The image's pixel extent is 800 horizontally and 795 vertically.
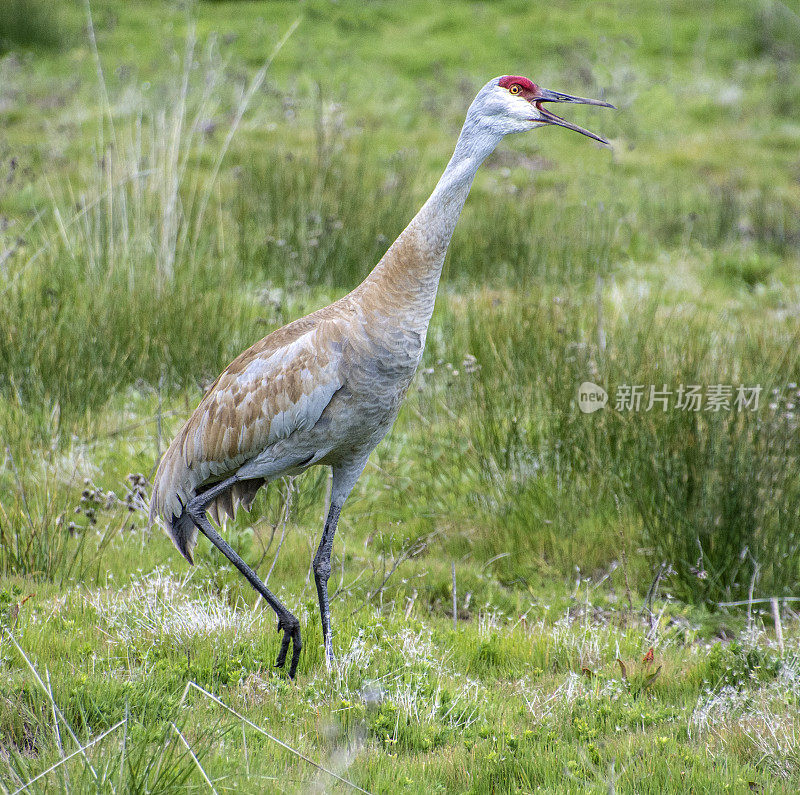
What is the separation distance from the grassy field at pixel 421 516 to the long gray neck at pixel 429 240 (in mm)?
1089

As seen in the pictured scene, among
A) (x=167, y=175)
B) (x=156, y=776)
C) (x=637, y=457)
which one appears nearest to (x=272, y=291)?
(x=167, y=175)

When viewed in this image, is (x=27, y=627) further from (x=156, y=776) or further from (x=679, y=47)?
(x=679, y=47)

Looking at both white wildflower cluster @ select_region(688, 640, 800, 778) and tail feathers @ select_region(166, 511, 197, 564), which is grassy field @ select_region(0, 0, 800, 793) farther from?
tail feathers @ select_region(166, 511, 197, 564)

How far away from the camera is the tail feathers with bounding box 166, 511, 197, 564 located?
3891 millimetres

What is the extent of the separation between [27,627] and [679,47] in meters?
15.9

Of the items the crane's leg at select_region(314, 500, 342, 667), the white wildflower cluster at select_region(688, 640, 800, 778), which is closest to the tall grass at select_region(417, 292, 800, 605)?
the white wildflower cluster at select_region(688, 640, 800, 778)

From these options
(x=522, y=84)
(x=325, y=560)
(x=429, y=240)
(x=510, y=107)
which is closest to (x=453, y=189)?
(x=429, y=240)

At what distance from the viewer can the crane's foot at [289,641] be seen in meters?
3.48

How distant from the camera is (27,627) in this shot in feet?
11.3

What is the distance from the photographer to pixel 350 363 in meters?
3.34

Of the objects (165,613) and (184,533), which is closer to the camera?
(165,613)

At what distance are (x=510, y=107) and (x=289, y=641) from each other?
2145 millimetres

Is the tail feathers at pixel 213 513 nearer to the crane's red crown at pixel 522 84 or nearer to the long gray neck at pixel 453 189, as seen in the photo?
the long gray neck at pixel 453 189

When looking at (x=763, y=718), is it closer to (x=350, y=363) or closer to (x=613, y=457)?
→ (x=350, y=363)
